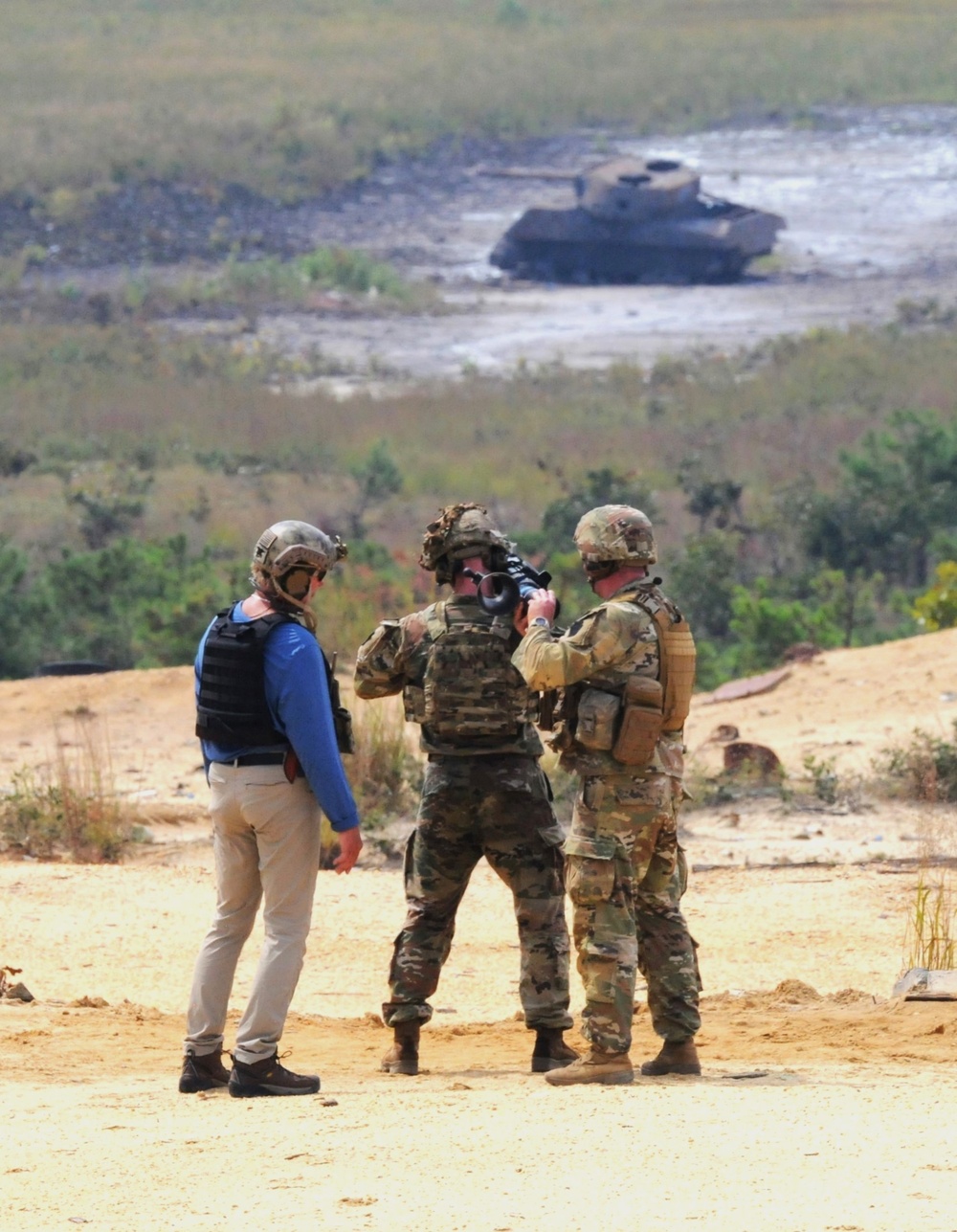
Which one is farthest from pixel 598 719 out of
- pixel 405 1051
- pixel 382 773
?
pixel 382 773

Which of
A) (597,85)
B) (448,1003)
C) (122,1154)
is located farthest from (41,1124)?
(597,85)

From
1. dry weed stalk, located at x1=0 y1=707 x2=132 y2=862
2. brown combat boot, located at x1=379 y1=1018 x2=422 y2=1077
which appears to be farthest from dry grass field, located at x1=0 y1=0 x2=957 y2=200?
brown combat boot, located at x1=379 y1=1018 x2=422 y2=1077

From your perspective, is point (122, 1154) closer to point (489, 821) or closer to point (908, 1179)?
point (489, 821)

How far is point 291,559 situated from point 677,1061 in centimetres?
167

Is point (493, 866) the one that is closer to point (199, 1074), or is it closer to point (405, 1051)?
point (405, 1051)

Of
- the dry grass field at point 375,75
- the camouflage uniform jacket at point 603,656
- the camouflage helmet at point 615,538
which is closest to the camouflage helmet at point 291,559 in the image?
the camouflage uniform jacket at point 603,656

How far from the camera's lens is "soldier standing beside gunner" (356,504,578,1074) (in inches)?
221

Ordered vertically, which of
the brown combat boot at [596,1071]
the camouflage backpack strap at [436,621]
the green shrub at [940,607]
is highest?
the camouflage backpack strap at [436,621]

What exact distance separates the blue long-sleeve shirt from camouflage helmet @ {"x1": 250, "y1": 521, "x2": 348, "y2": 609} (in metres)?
0.11

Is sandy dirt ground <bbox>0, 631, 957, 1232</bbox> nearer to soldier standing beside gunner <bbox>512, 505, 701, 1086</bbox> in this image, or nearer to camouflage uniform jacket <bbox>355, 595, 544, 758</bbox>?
soldier standing beside gunner <bbox>512, 505, 701, 1086</bbox>

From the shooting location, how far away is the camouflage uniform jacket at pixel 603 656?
5355mm

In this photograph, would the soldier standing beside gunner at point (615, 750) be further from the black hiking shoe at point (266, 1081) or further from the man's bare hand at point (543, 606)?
the black hiking shoe at point (266, 1081)

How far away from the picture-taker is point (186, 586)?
15852 millimetres

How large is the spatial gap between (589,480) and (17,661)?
20.2ft
